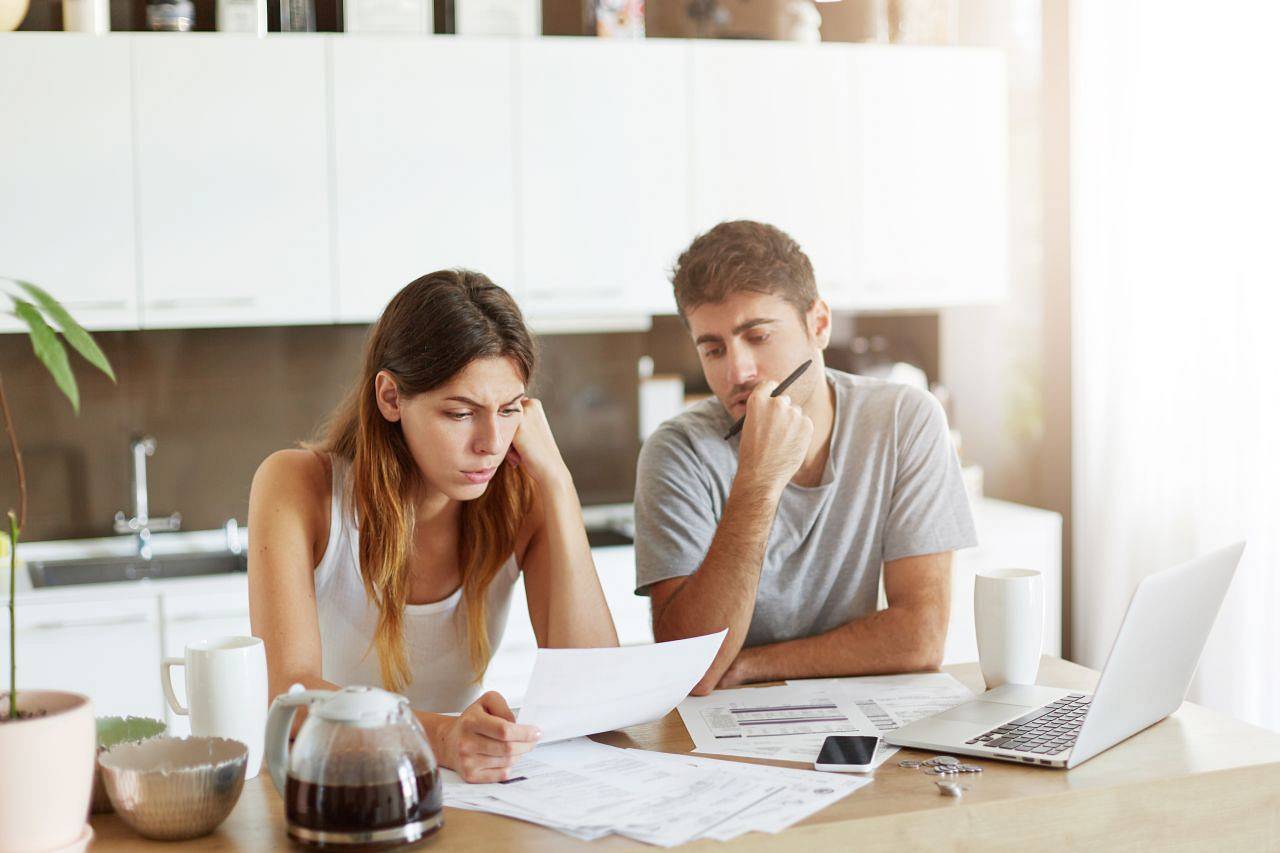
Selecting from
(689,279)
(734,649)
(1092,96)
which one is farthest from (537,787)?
(1092,96)

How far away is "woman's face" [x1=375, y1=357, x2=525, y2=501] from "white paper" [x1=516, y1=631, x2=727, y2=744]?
39 centimetres

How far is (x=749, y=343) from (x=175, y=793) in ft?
3.73

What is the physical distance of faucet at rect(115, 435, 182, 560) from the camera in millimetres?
3406

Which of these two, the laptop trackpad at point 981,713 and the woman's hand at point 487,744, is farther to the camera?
the laptop trackpad at point 981,713

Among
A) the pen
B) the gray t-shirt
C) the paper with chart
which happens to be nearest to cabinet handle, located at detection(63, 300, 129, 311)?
the gray t-shirt

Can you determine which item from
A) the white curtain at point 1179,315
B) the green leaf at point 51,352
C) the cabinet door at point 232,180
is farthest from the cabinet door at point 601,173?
the green leaf at point 51,352

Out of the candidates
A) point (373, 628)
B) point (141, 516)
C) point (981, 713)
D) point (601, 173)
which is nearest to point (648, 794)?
point (981, 713)

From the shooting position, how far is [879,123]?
3664 millimetres

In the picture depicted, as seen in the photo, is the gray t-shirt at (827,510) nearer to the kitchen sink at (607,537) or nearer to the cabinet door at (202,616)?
the cabinet door at (202,616)

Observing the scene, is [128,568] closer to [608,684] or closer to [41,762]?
[608,684]

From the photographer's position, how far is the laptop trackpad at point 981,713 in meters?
1.59

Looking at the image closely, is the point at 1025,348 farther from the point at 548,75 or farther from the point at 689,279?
the point at 689,279

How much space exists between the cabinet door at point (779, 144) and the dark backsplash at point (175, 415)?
696mm

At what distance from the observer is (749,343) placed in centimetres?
206
